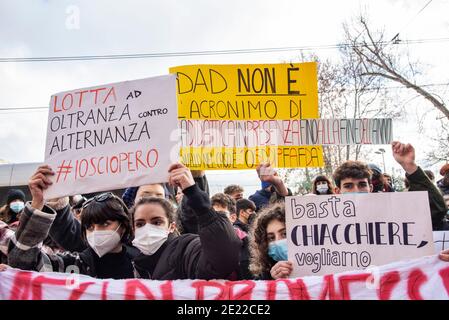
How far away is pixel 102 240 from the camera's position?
2.65m

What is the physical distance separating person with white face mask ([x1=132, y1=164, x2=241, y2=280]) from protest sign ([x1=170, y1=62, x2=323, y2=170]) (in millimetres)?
881

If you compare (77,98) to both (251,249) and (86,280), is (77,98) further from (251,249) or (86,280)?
(251,249)

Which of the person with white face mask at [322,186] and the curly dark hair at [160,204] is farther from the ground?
the person with white face mask at [322,186]

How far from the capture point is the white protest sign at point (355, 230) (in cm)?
234

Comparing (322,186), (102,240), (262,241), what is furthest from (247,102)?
(102,240)

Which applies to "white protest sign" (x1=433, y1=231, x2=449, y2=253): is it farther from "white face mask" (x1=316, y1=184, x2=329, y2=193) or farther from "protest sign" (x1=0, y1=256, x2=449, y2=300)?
"white face mask" (x1=316, y1=184, x2=329, y2=193)

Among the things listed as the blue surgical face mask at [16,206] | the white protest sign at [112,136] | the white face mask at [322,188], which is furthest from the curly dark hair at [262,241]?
the blue surgical face mask at [16,206]

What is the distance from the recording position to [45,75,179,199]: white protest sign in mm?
2629

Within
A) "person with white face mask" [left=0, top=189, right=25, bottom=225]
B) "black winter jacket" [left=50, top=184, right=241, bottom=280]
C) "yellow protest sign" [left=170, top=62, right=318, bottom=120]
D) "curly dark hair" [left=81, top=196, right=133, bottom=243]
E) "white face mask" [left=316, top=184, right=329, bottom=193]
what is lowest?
"black winter jacket" [left=50, top=184, right=241, bottom=280]

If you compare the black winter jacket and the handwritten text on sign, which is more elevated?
the handwritten text on sign

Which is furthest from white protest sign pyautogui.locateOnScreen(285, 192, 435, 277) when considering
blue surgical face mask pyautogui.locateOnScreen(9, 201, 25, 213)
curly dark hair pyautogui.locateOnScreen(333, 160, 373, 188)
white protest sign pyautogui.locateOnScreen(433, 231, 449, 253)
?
blue surgical face mask pyautogui.locateOnScreen(9, 201, 25, 213)

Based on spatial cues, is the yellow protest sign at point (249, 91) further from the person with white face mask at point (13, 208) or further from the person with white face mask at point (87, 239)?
the person with white face mask at point (13, 208)

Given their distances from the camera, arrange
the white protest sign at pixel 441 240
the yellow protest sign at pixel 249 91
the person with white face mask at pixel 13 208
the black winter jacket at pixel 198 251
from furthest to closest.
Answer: the person with white face mask at pixel 13 208
the yellow protest sign at pixel 249 91
the white protest sign at pixel 441 240
the black winter jacket at pixel 198 251

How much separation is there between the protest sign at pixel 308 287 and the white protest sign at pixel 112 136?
2.00 ft
